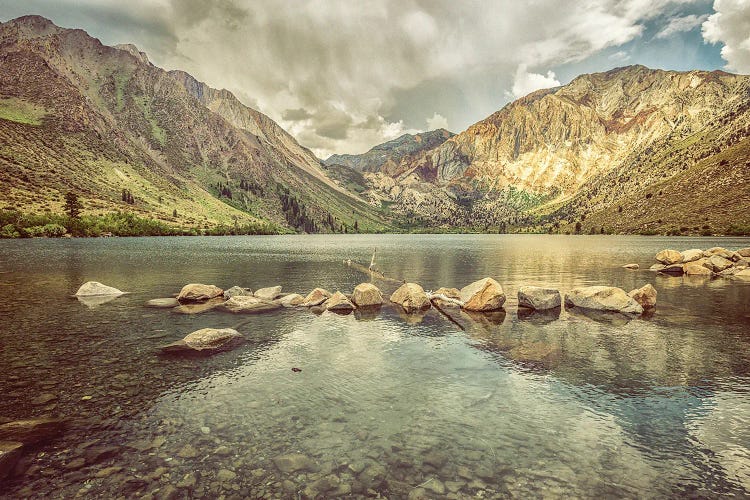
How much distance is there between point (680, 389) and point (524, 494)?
538 inches

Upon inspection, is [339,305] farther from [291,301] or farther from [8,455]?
[8,455]

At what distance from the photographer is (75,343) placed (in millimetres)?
25438

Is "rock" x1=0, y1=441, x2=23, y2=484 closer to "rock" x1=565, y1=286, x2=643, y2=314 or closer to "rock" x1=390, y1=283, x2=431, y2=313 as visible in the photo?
"rock" x1=390, y1=283, x2=431, y2=313

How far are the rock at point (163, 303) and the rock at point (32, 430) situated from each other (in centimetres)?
2451

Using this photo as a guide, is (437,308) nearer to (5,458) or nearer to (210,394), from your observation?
(210,394)

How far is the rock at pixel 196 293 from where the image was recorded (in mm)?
40125

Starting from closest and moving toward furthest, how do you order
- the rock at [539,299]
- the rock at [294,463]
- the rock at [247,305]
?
the rock at [294,463] < the rock at [247,305] < the rock at [539,299]

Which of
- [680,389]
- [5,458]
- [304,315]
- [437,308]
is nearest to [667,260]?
[437,308]

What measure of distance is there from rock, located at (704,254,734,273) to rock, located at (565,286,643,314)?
152ft

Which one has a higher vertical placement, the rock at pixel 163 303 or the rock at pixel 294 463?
the rock at pixel 163 303

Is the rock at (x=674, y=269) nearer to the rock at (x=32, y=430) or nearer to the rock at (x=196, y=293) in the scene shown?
the rock at (x=196, y=293)

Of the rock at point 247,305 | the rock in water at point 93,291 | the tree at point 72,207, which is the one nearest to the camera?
the rock at point 247,305

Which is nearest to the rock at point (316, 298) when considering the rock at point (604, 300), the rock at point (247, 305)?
the rock at point (247, 305)

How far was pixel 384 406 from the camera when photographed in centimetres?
1712
